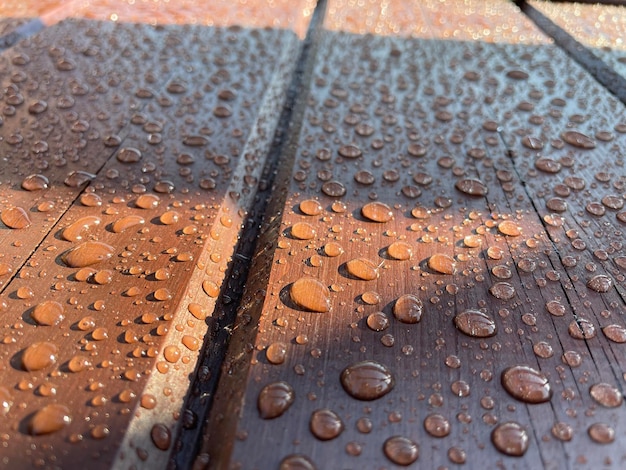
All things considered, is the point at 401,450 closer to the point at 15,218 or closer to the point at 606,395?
the point at 606,395

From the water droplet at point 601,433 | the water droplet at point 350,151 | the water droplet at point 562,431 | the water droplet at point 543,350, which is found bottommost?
the water droplet at point 562,431

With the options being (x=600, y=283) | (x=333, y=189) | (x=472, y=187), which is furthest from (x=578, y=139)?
(x=333, y=189)

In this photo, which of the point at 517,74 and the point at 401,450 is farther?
the point at 517,74

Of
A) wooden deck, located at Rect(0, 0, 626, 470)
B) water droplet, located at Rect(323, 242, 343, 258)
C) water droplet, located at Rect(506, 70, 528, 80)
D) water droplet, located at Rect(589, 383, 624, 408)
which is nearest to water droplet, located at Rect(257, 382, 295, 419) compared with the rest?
wooden deck, located at Rect(0, 0, 626, 470)

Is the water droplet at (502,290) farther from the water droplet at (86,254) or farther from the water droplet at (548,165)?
the water droplet at (86,254)

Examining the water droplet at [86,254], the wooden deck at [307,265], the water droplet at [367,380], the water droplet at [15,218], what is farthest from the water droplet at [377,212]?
the water droplet at [15,218]

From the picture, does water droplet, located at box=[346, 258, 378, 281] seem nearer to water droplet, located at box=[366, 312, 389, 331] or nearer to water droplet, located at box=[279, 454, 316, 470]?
water droplet, located at box=[366, 312, 389, 331]

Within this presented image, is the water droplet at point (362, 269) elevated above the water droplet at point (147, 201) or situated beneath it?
elevated above

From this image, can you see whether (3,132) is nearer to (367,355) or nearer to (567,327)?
(367,355)
